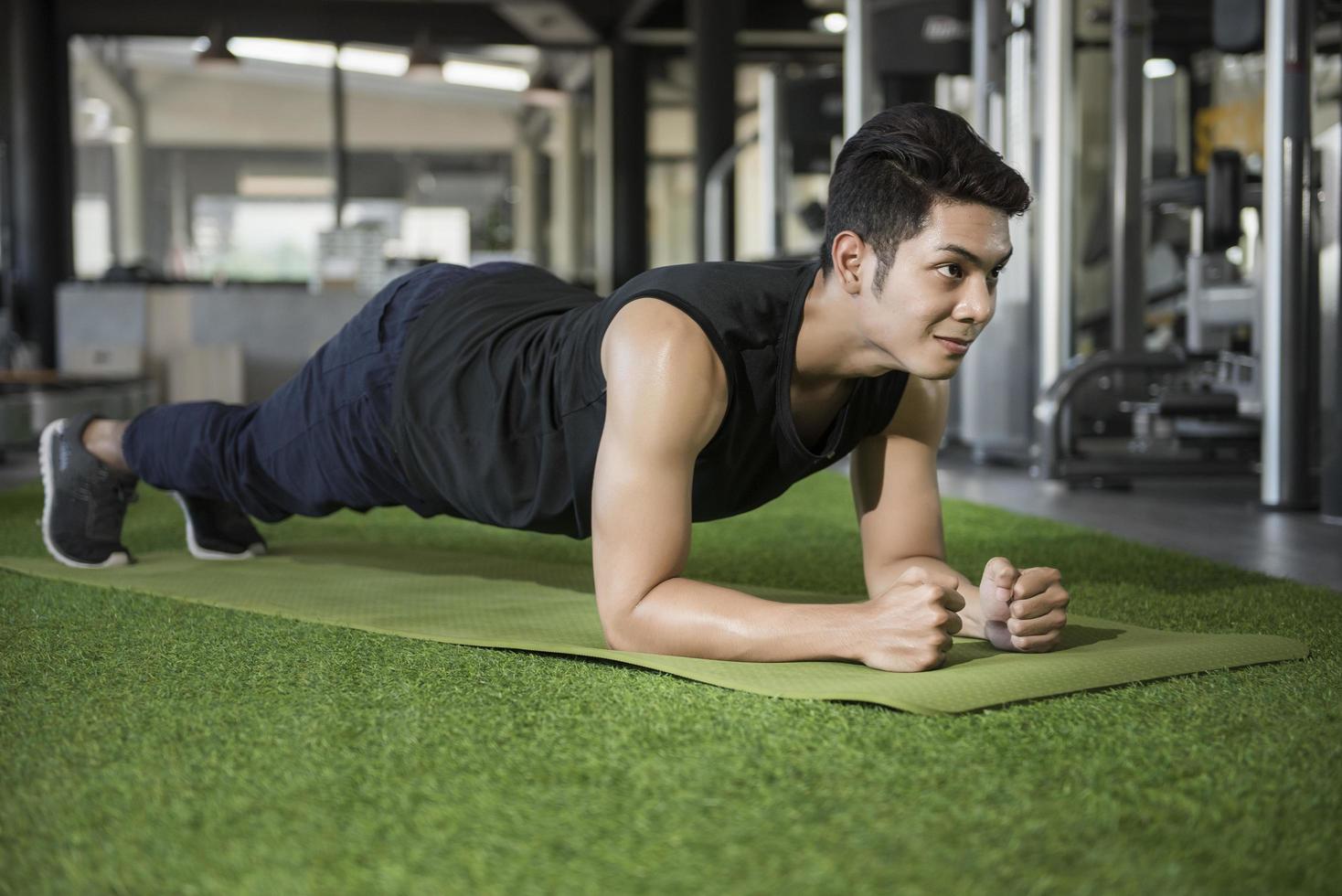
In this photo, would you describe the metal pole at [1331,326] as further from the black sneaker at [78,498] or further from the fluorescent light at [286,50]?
the fluorescent light at [286,50]

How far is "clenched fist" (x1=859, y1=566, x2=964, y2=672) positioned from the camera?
1.35 metres

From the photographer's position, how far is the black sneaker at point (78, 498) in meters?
2.23

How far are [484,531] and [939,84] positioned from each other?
446 centimetres

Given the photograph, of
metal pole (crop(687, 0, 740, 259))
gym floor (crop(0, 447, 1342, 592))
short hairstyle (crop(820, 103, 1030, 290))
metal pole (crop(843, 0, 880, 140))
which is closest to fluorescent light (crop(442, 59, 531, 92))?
metal pole (crop(687, 0, 740, 259))

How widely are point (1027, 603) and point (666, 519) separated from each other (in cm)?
39

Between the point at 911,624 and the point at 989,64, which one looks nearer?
the point at 911,624

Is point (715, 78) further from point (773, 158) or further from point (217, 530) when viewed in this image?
point (217, 530)

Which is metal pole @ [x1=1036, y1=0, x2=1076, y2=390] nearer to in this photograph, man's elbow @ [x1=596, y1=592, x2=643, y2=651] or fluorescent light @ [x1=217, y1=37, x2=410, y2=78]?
man's elbow @ [x1=596, y1=592, x2=643, y2=651]

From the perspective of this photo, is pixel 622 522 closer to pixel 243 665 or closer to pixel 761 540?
pixel 243 665

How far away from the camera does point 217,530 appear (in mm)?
2445

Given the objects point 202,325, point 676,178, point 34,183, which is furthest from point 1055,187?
point 34,183

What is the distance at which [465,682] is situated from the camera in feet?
4.75

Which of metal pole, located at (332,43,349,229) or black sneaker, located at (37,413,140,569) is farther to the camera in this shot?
metal pole, located at (332,43,349,229)

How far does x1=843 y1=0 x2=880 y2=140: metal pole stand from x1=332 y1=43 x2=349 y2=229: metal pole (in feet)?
18.3
